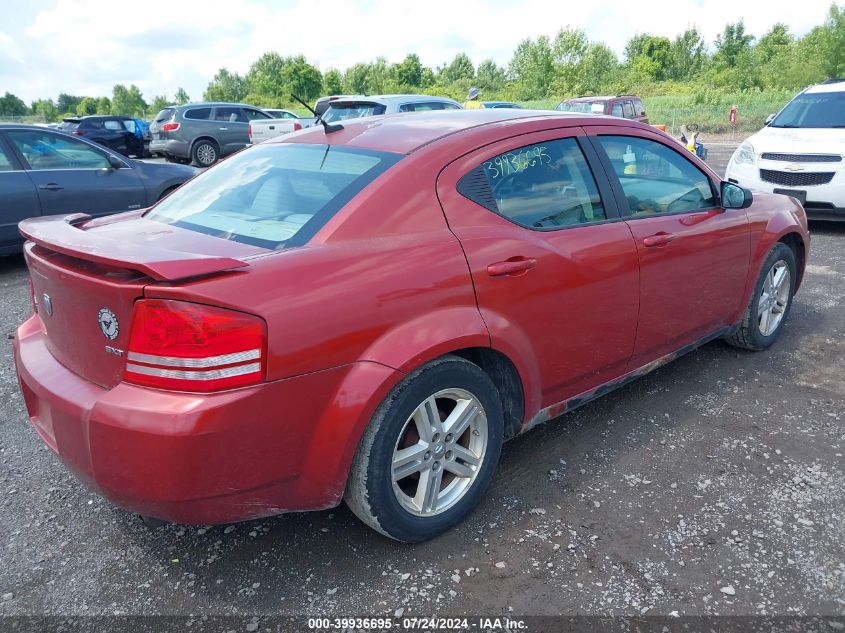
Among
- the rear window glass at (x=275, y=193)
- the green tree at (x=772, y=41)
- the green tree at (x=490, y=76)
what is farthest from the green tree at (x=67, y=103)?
the rear window glass at (x=275, y=193)

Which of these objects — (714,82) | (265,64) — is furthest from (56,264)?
(265,64)

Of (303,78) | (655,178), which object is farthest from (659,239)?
(303,78)

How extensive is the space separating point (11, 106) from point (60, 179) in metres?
107

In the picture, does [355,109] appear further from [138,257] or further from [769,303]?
[138,257]

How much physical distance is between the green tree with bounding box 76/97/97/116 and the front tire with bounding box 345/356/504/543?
106731 mm

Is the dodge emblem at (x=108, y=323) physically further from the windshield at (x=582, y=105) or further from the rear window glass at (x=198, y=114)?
the rear window glass at (x=198, y=114)

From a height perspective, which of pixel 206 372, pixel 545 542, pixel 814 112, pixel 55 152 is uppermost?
pixel 814 112

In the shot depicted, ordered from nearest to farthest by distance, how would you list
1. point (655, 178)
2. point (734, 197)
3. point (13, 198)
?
point (655, 178) < point (734, 197) < point (13, 198)

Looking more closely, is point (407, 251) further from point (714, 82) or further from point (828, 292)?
point (714, 82)

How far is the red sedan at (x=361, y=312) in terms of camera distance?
203 centimetres

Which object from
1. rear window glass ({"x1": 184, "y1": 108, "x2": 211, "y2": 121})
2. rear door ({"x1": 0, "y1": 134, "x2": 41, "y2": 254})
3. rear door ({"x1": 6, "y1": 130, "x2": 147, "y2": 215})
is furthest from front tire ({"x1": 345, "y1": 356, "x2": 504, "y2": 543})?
rear window glass ({"x1": 184, "y1": 108, "x2": 211, "y2": 121})

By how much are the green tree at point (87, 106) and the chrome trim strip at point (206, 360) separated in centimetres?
10676

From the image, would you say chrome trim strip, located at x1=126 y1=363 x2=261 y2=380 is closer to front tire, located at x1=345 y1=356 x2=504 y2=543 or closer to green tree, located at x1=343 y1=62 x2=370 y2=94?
front tire, located at x1=345 y1=356 x2=504 y2=543

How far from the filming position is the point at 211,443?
199 centimetres
